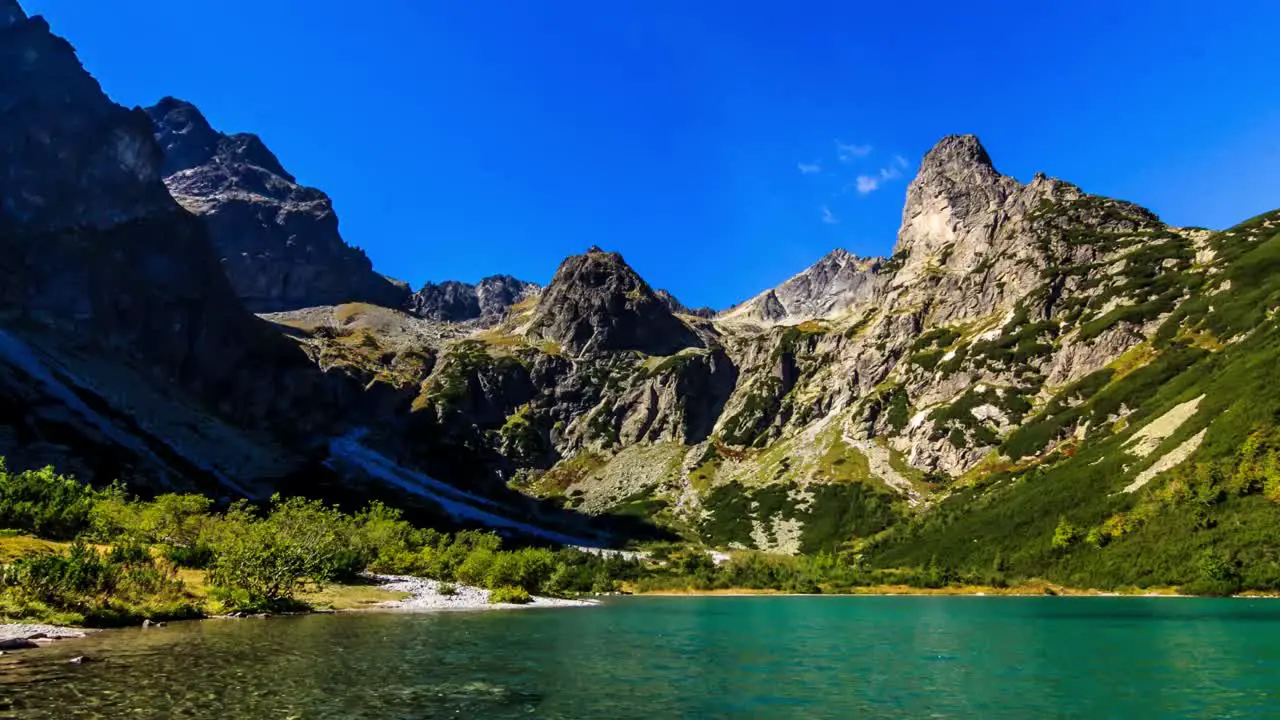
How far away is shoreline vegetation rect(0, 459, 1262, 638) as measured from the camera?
55562mm

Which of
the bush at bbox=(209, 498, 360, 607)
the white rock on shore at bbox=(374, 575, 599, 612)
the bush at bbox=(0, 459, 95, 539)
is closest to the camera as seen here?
the bush at bbox=(209, 498, 360, 607)

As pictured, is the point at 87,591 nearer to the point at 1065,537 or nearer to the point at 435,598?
the point at 435,598

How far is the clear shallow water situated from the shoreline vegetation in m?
7.47

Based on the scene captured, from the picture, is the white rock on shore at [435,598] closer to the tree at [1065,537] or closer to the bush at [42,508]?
the bush at [42,508]

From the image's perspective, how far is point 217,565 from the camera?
78312 millimetres

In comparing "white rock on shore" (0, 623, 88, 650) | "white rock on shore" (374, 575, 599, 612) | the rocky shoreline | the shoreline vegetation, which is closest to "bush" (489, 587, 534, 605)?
the shoreline vegetation

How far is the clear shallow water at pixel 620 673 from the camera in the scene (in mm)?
31328

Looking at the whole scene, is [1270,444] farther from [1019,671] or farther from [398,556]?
[398,556]

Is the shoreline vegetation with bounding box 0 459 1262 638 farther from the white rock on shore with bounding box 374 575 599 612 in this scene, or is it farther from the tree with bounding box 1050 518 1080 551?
the tree with bounding box 1050 518 1080 551

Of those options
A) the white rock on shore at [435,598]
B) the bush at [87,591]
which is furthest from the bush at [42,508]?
the white rock on shore at [435,598]

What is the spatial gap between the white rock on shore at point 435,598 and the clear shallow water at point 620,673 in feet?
58.6

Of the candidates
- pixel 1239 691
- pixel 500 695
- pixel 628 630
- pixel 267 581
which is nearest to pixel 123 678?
pixel 500 695

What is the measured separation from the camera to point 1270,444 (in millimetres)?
164500

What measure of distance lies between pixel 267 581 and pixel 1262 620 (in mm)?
110770
